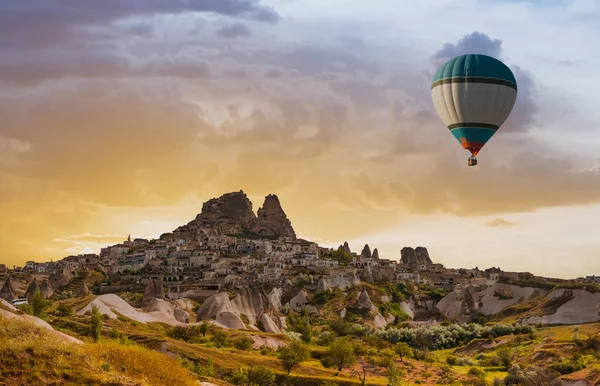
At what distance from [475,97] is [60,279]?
103310 millimetres

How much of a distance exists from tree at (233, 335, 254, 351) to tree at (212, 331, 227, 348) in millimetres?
1235

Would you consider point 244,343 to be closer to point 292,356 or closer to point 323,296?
point 292,356

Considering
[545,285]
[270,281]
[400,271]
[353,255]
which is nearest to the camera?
[545,285]

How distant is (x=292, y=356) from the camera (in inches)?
2499

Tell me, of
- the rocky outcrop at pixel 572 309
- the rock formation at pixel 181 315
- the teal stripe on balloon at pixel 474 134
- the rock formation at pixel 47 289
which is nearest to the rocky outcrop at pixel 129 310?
the rock formation at pixel 181 315

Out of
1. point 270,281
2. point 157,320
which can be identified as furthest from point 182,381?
point 270,281

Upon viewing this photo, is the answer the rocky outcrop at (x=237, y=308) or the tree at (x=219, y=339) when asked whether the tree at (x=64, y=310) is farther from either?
the rocky outcrop at (x=237, y=308)

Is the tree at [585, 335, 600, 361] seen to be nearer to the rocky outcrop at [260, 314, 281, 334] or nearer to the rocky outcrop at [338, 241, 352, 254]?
the rocky outcrop at [260, 314, 281, 334]

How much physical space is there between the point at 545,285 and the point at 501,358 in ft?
→ 154

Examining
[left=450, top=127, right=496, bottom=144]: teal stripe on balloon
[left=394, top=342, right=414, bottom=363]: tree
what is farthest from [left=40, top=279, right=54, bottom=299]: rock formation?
[left=450, top=127, right=496, bottom=144]: teal stripe on balloon

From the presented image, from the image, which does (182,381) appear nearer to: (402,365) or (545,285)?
(402,365)

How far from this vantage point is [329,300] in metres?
123

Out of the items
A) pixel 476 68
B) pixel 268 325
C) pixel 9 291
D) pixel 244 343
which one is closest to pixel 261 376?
pixel 244 343

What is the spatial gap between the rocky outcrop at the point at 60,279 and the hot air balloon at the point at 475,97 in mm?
97481
